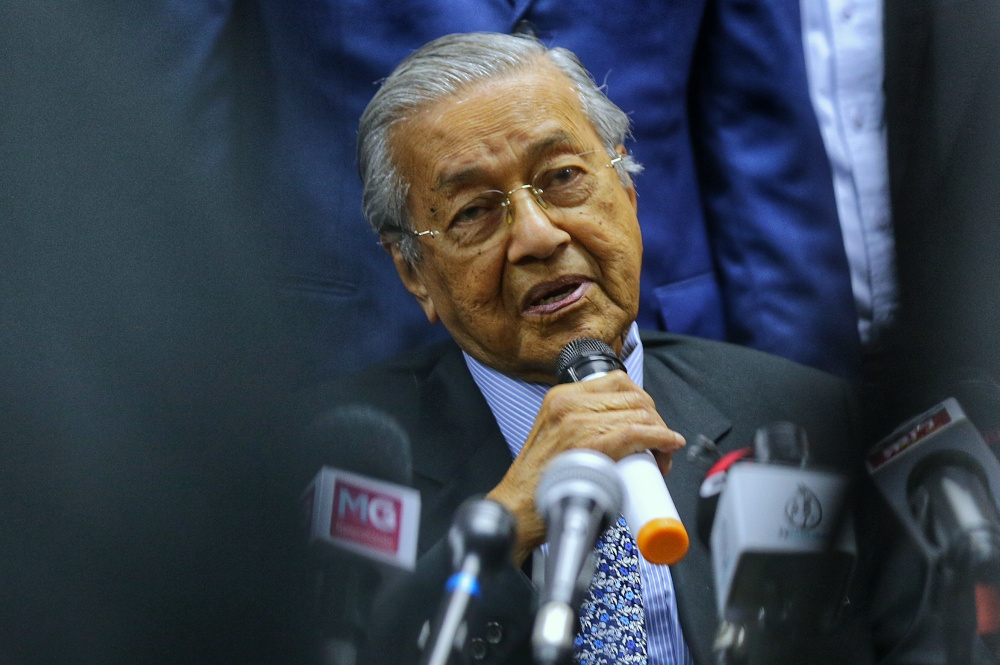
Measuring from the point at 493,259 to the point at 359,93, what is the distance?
1.03ft

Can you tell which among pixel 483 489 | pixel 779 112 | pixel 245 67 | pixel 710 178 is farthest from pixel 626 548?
pixel 245 67

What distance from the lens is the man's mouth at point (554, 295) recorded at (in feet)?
4.64

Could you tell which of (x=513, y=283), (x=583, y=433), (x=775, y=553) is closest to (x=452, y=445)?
(x=513, y=283)

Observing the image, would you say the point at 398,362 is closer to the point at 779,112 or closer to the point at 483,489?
the point at 483,489

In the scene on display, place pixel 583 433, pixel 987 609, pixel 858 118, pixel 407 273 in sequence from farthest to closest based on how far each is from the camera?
1. pixel 858 118
2. pixel 407 273
3. pixel 987 609
4. pixel 583 433

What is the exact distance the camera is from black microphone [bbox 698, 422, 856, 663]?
1.33m

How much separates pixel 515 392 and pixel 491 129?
1.26 feet

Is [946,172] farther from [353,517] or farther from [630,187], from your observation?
[353,517]

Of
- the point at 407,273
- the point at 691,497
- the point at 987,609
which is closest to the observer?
the point at 987,609

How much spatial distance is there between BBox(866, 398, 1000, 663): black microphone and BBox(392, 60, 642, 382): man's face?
0.46 meters

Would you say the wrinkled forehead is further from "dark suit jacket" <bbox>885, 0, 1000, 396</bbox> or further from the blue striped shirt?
"dark suit jacket" <bbox>885, 0, 1000, 396</bbox>

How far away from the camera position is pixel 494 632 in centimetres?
119

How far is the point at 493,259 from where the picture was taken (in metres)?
1.42

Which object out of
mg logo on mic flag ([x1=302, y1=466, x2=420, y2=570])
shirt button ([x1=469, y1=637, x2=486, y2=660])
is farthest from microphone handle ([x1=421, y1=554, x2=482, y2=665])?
mg logo on mic flag ([x1=302, y1=466, x2=420, y2=570])
